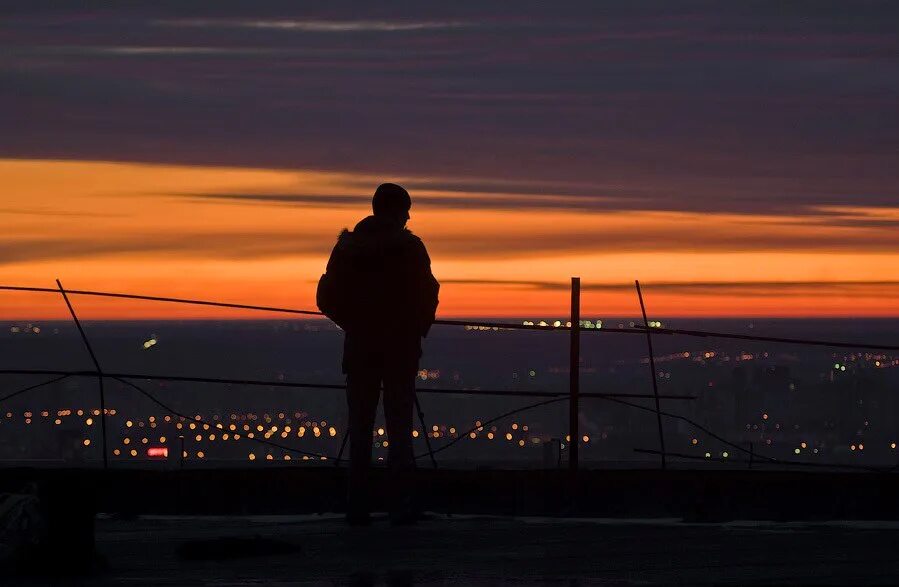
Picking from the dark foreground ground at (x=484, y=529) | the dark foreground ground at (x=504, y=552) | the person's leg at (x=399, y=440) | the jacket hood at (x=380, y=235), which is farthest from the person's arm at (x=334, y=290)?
the dark foreground ground at (x=504, y=552)

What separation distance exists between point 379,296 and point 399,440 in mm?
820

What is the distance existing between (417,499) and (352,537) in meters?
1.29

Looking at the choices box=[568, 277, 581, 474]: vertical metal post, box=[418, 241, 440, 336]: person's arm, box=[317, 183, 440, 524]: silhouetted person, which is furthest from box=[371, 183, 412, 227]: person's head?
box=[568, 277, 581, 474]: vertical metal post

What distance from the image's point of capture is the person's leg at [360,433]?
34.6 feet

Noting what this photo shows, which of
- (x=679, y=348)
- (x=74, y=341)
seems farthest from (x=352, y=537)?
(x=679, y=348)

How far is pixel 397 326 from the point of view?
10.5 m

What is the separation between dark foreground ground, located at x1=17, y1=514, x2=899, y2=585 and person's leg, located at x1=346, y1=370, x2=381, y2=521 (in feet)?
0.59

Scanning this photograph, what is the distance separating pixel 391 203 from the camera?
10.4m

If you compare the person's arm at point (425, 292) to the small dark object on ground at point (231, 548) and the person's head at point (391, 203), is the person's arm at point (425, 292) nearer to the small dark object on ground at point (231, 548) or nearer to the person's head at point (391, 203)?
the person's head at point (391, 203)

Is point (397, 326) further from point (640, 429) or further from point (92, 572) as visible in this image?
point (640, 429)

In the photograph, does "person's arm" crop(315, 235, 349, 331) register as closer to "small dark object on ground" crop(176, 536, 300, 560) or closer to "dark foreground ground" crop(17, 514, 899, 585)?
"dark foreground ground" crop(17, 514, 899, 585)

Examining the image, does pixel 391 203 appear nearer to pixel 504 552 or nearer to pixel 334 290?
pixel 334 290

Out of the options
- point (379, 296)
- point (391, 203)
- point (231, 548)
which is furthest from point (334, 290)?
point (231, 548)

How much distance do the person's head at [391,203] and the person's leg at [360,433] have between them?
89 cm
